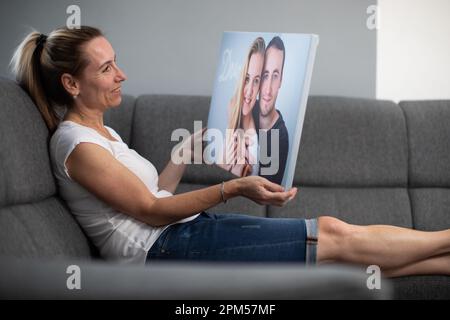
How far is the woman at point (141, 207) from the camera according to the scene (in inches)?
54.8

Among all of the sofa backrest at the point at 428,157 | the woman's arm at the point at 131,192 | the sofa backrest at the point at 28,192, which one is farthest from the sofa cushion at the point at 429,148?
the sofa backrest at the point at 28,192

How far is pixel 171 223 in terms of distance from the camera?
4.83 feet

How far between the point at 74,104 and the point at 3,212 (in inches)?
16.9

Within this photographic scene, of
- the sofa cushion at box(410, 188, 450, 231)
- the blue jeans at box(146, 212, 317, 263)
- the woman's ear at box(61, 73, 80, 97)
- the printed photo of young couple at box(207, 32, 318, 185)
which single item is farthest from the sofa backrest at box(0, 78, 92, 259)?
the sofa cushion at box(410, 188, 450, 231)

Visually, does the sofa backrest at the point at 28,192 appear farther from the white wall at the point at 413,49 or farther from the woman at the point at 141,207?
the white wall at the point at 413,49

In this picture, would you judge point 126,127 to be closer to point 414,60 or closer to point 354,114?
point 354,114

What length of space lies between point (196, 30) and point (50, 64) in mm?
977

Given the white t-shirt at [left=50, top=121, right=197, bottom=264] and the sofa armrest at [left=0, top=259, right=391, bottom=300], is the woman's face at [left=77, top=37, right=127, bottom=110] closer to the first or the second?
the white t-shirt at [left=50, top=121, right=197, bottom=264]

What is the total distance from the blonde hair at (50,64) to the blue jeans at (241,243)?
1.62 ft

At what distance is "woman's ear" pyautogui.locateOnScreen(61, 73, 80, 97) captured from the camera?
158 cm

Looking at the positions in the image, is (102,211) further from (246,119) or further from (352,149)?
(352,149)

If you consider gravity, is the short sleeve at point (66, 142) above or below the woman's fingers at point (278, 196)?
above

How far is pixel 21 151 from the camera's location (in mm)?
1399
